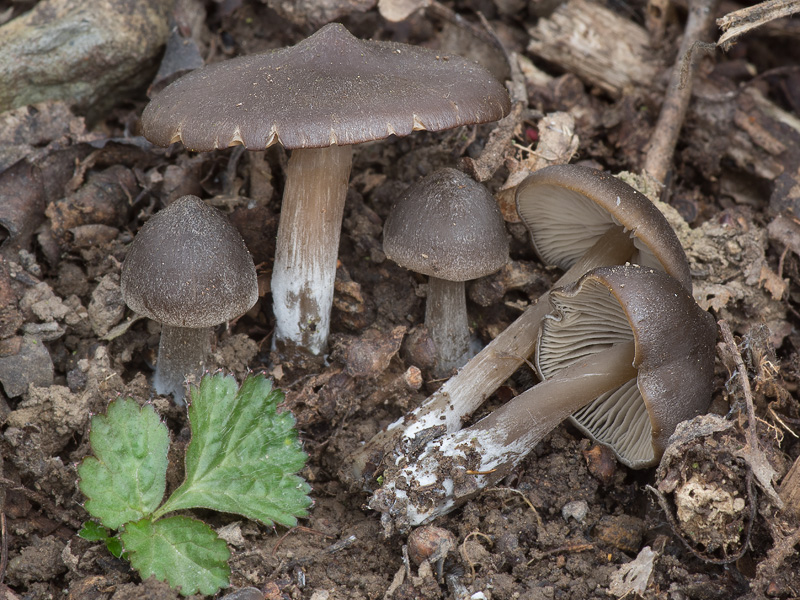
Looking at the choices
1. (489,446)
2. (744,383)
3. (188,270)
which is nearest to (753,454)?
(744,383)

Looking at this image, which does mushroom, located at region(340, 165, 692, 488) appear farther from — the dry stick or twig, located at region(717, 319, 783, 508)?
the dry stick

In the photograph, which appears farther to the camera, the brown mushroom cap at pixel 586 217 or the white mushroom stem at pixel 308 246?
the white mushroom stem at pixel 308 246

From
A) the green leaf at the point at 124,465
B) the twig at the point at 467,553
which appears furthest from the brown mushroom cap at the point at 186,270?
the twig at the point at 467,553

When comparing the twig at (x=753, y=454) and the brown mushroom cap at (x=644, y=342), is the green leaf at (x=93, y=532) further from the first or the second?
the twig at (x=753, y=454)

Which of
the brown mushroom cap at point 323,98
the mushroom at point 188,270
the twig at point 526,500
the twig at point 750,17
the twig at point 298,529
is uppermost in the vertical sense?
the twig at point 750,17

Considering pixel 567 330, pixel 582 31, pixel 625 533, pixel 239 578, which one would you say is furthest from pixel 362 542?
pixel 582 31

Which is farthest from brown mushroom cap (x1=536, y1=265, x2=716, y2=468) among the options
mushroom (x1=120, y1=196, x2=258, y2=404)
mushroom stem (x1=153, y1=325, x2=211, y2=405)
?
mushroom stem (x1=153, y1=325, x2=211, y2=405)
